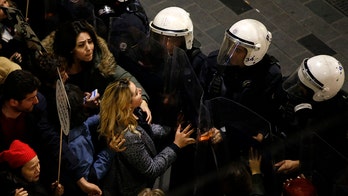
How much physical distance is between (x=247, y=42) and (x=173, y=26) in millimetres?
766

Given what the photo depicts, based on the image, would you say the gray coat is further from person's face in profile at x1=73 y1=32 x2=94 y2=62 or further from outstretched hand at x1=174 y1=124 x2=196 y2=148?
person's face in profile at x1=73 y1=32 x2=94 y2=62

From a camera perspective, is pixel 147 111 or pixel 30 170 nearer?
pixel 30 170

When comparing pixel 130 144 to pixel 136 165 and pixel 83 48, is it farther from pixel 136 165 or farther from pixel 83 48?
pixel 83 48

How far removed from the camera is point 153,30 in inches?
261

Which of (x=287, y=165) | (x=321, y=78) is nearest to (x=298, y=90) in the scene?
(x=321, y=78)

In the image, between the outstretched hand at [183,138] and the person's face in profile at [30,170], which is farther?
the outstretched hand at [183,138]

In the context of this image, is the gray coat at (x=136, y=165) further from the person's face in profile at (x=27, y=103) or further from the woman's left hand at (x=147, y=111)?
the person's face in profile at (x=27, y=103)

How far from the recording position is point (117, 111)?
5.43 meters

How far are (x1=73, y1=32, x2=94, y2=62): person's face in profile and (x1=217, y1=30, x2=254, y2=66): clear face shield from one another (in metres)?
1.30

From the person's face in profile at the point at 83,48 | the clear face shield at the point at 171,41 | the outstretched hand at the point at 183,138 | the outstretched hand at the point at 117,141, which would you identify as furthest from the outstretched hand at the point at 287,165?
the person's face in profile at the point at 83,48

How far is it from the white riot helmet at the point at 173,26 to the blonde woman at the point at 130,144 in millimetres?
1111

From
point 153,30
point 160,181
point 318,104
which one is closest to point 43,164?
point 160,181

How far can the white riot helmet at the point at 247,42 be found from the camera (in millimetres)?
6383

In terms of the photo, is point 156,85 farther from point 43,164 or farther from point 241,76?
point 43,164
